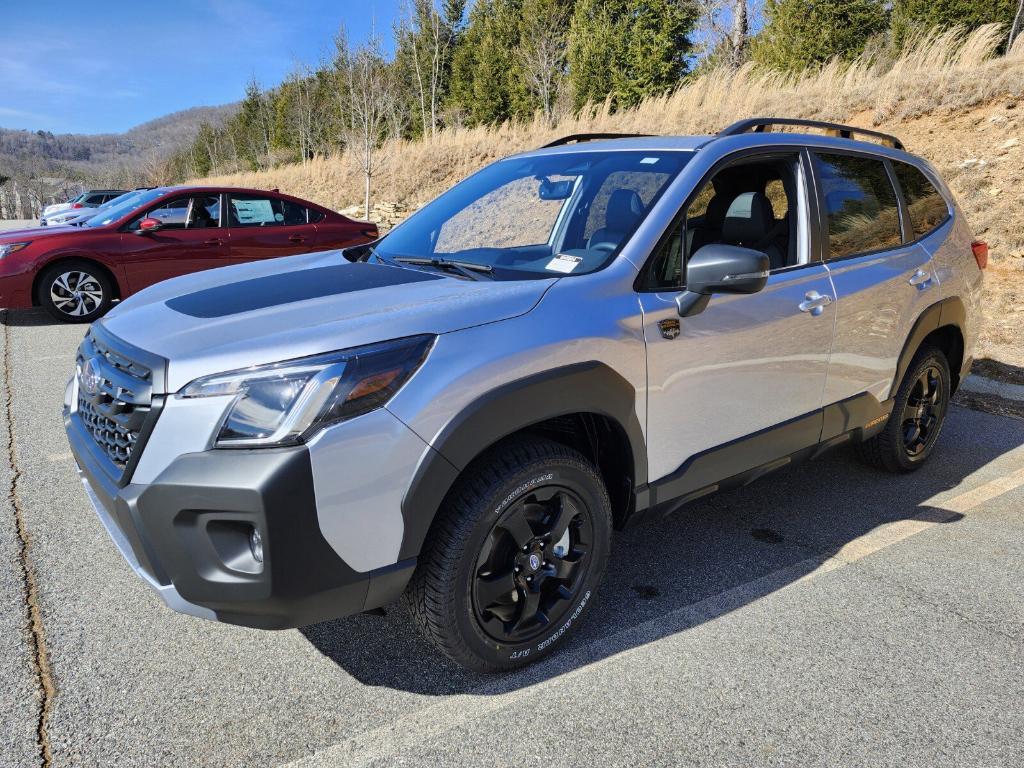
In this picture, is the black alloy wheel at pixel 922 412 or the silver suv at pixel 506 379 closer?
the silver suv at pixel 506 379

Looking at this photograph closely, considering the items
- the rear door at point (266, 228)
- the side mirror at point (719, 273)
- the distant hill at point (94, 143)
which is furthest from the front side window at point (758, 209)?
the distant hill at point (94, 143)

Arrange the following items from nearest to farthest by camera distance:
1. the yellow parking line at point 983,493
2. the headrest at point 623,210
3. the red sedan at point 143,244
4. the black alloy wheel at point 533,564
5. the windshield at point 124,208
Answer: the black alloy wheel at point 533,564 < the headrest at point 623,210 < the yellow parking line at point 983,493 < the red sedan at point 143,244 < the windshield at point 124,208

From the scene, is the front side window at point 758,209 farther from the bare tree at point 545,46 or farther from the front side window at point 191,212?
the bare tree at point 545,46

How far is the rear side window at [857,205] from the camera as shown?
11.1 feet

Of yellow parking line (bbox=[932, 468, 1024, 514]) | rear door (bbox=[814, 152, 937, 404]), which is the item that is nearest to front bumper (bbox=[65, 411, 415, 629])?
rear door (bbox=[814, 152, 937, 404])

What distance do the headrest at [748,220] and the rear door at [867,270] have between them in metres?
0.23

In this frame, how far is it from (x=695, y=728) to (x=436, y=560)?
0.93 m

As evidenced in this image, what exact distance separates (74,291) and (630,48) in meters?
21.4

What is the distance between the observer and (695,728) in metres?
2.24

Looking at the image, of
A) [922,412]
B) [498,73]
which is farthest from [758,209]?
[498,73]

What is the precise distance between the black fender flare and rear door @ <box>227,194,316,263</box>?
7219mm

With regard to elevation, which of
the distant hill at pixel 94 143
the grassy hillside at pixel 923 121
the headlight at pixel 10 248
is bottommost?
the headlight at pixel 10 248

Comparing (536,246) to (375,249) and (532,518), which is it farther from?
(532,518)

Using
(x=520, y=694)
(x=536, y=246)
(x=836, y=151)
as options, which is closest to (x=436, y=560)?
(x=520, y=694)
